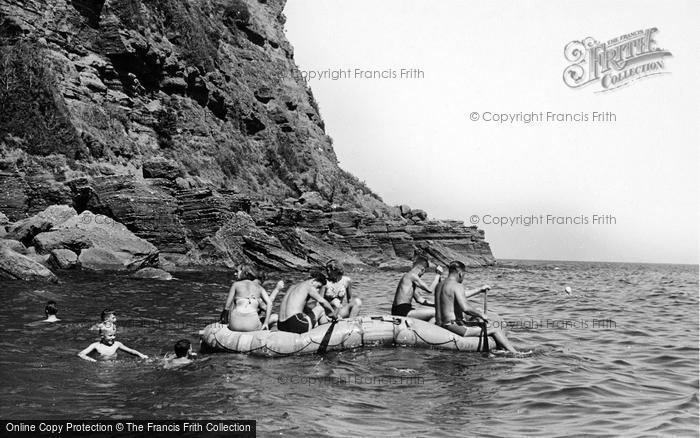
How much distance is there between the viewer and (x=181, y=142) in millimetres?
43594

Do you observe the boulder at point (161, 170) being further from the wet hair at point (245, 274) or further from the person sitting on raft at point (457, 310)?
the person sitting on raft at point (457, 310)

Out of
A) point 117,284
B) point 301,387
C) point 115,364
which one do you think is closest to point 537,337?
point 301,387

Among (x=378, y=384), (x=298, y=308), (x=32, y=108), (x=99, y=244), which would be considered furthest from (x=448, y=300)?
(x=32, y=108)

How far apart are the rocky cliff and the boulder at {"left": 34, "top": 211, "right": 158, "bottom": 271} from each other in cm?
157

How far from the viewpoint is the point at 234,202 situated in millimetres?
34812

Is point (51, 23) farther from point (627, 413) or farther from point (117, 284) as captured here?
point (627, 413)

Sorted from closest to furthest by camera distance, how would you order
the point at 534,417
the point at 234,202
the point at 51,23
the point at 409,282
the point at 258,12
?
the point at 534,417, the point at 409,282, the point at 234,202, the point at 51,23, the point at 258,12

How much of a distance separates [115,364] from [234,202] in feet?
85.2

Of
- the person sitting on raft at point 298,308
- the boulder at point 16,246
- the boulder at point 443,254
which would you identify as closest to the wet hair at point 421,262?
the person sitting on raft at point 298,308

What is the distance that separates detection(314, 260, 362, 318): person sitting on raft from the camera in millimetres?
11852

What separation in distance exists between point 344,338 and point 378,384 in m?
2.39

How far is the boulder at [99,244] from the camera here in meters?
25.0

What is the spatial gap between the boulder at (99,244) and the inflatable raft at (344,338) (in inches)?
645

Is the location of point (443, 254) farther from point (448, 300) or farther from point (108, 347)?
point (108, 347)
